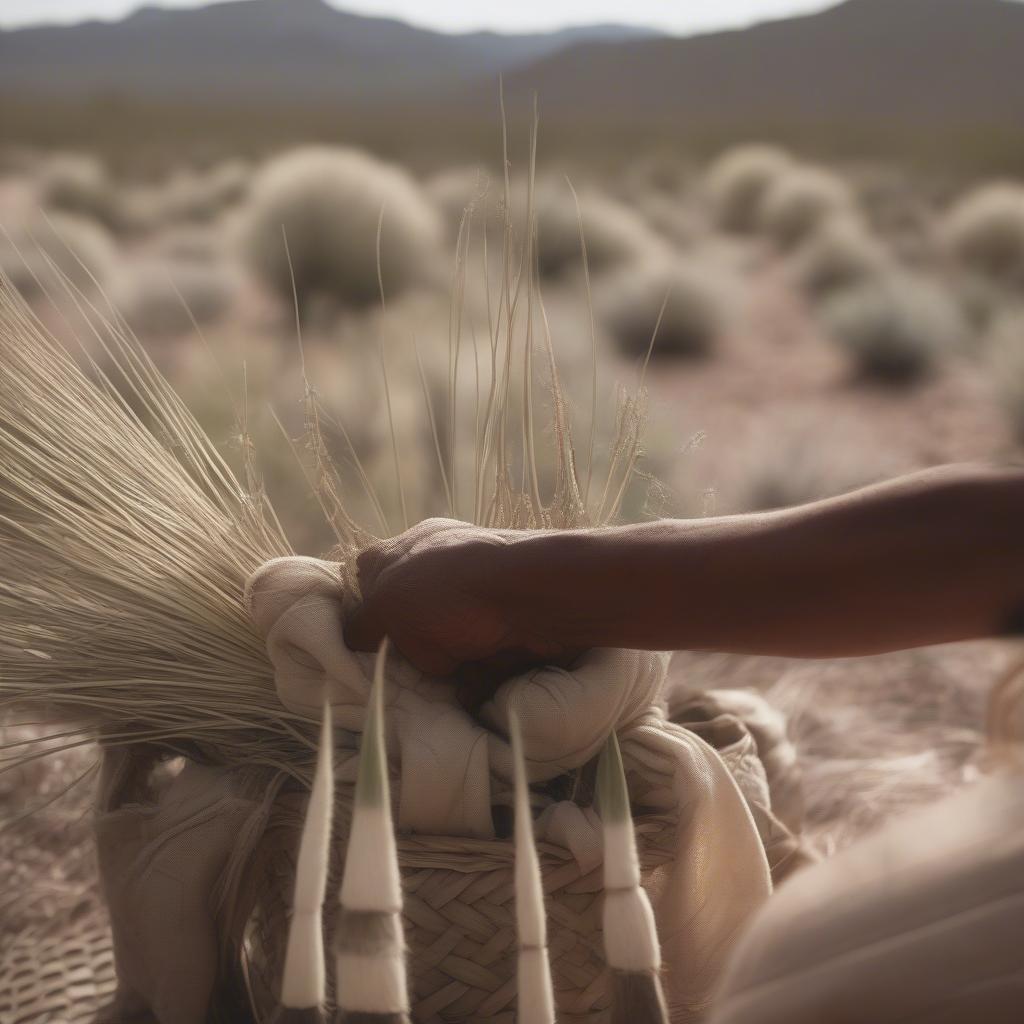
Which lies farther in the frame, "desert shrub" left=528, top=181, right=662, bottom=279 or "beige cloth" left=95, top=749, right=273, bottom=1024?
"desert shrub" left=528, top=181, right=662, bottom=279

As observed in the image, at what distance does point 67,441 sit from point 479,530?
1.35ft

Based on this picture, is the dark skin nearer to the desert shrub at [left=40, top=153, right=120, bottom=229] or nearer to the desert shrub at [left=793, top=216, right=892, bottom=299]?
the desert shrub at [left=793, top=216, right=892, bottom=299]

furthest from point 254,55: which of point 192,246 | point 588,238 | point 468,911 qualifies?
point 468,911

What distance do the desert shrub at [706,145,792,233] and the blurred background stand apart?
0.04 meters

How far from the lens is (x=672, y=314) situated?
6.17m

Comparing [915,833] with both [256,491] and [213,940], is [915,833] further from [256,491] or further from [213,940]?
[256,491]

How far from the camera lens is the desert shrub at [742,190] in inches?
481

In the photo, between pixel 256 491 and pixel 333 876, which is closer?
pixel 333 876

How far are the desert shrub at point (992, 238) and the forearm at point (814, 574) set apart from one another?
8951 mm

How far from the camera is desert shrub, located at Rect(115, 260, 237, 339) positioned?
6.12 meters

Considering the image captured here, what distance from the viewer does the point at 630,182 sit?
1505cm

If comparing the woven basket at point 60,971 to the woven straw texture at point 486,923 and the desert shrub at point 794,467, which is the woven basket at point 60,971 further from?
the desert shrub at point 794,467

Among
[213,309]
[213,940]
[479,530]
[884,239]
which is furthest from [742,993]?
[884,239]

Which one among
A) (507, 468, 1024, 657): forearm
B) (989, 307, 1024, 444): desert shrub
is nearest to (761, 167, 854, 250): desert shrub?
(989, 307, 1024, 444): desert shrub
